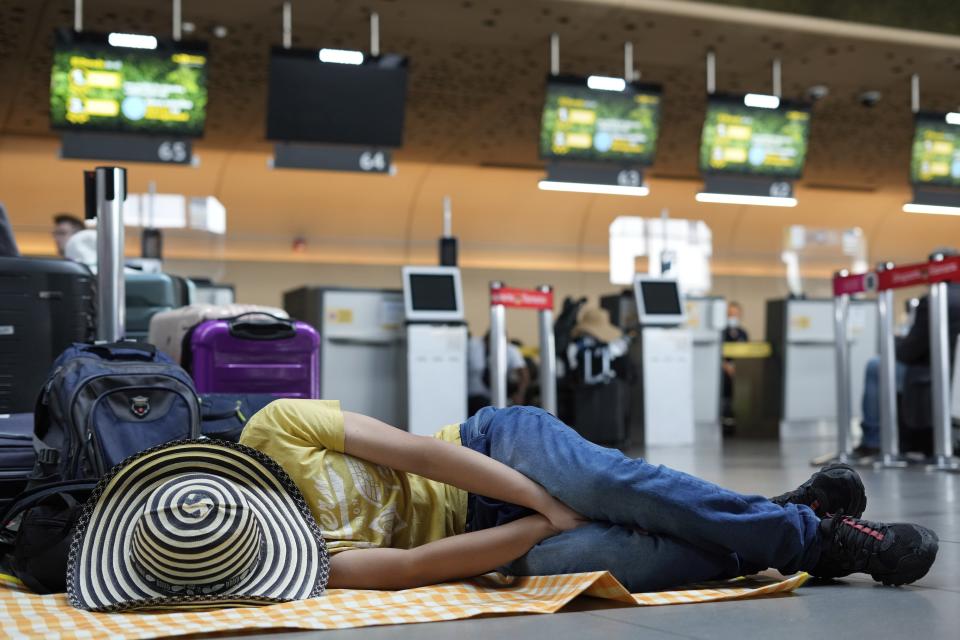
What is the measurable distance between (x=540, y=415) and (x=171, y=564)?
91 centimetres

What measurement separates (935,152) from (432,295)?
16.5 feet

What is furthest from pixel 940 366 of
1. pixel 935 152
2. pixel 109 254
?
pixel 109 254

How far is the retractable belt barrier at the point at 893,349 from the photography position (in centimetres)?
679

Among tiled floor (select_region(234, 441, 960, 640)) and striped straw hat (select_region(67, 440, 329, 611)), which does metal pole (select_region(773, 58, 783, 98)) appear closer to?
→ tiled floor (select_region(234, 441, 960, 640))

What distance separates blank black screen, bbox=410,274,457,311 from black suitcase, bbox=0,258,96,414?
4795 mm

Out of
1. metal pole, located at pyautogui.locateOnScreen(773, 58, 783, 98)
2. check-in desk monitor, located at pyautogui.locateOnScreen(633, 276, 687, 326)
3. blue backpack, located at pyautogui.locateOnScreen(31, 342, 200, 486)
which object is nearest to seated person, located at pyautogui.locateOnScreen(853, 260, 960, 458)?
check-in desk monitor, located at pyautogui.locateOnScreen(633, 276, 687, 326)

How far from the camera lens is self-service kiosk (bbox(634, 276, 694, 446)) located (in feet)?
33.4

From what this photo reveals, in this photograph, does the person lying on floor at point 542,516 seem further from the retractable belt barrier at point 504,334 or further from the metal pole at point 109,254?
the retractable belt barrier at point 504,334

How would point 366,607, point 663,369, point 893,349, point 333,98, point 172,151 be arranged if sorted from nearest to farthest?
point 366,607 < point 893,349 < point 172,151 < point 333,98 < point 663,369

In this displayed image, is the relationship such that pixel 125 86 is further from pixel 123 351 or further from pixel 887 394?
pixel 887 394

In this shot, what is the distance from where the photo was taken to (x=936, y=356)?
22.3 feet

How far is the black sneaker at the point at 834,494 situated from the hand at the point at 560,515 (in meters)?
0.59

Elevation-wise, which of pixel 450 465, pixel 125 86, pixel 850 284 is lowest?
pixel 450 465

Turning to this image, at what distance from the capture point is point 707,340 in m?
11.4
